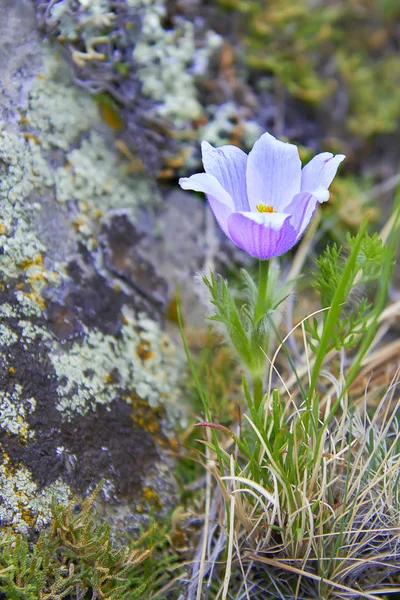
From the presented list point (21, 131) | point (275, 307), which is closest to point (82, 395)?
point (275, 307)

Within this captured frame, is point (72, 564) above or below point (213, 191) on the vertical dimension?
below

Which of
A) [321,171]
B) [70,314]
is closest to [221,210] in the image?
[321,171]

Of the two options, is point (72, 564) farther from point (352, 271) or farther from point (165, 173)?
point (165, 173)

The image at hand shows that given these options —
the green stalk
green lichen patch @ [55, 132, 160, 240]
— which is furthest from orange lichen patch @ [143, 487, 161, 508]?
green lichen patch @ [55, 132, 160, 240]

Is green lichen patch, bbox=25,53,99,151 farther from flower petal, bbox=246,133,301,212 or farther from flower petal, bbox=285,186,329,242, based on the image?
flower petal, bbox=285,186,329,242

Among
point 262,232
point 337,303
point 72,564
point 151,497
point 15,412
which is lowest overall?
point 151,497

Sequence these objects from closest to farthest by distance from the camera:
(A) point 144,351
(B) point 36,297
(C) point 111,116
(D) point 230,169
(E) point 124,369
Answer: (D) point 230,169 → (B) point 36,297 → (E) point 124,369 → (A) point 144,351 → (C) point 111,116

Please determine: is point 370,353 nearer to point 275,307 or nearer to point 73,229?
point 275,307
